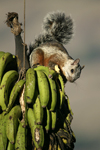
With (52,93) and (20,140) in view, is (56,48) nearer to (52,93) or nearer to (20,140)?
(52,93)

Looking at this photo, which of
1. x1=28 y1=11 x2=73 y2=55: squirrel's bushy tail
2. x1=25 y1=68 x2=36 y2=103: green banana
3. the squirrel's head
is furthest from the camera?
x1=28 y1=11 x2=73 y2=55: squirrel's bushy tail

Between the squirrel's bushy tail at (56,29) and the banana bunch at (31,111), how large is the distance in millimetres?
995

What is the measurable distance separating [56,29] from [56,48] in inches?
10.5

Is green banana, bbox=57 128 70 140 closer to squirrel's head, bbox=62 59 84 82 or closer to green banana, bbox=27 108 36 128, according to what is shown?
green banana, bbox=27 108 36 128

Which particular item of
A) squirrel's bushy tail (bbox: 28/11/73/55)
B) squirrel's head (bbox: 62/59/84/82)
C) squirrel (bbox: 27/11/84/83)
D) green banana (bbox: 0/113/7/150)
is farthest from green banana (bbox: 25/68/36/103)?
squirrel's bushy tail (bbox: 28/11/73/55)

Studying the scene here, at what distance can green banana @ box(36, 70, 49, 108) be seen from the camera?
258cm

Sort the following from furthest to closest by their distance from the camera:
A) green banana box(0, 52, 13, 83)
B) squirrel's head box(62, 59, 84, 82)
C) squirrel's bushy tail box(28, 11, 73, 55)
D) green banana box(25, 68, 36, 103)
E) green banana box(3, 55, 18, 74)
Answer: squirrel's bushy tail box(28, 11, 73, 55) → squirrel's head box(62, 59, 84, 82) → green banana box(3, 55, 18, 74) → green banana box(0, 52, 13, 83) → green banana box(25, 68, 36, 103)

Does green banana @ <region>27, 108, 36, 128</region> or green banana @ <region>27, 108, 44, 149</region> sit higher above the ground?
green banana @ <region>27, 108, 36, 128</region>

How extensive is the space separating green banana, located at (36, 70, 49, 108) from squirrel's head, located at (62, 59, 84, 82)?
2.49 ft

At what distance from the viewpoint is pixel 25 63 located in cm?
309

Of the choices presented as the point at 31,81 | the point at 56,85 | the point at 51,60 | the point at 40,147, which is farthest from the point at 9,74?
the point at 51,60

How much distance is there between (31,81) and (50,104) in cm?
23

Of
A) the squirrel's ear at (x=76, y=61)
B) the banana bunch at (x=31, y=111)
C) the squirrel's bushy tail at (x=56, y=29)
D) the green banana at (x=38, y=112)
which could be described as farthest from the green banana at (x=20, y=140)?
the squirrel's bushy tail at (x=56, y=29)

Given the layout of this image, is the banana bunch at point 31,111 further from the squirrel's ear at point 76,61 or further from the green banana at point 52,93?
the squirrel's ear at point 76,61
